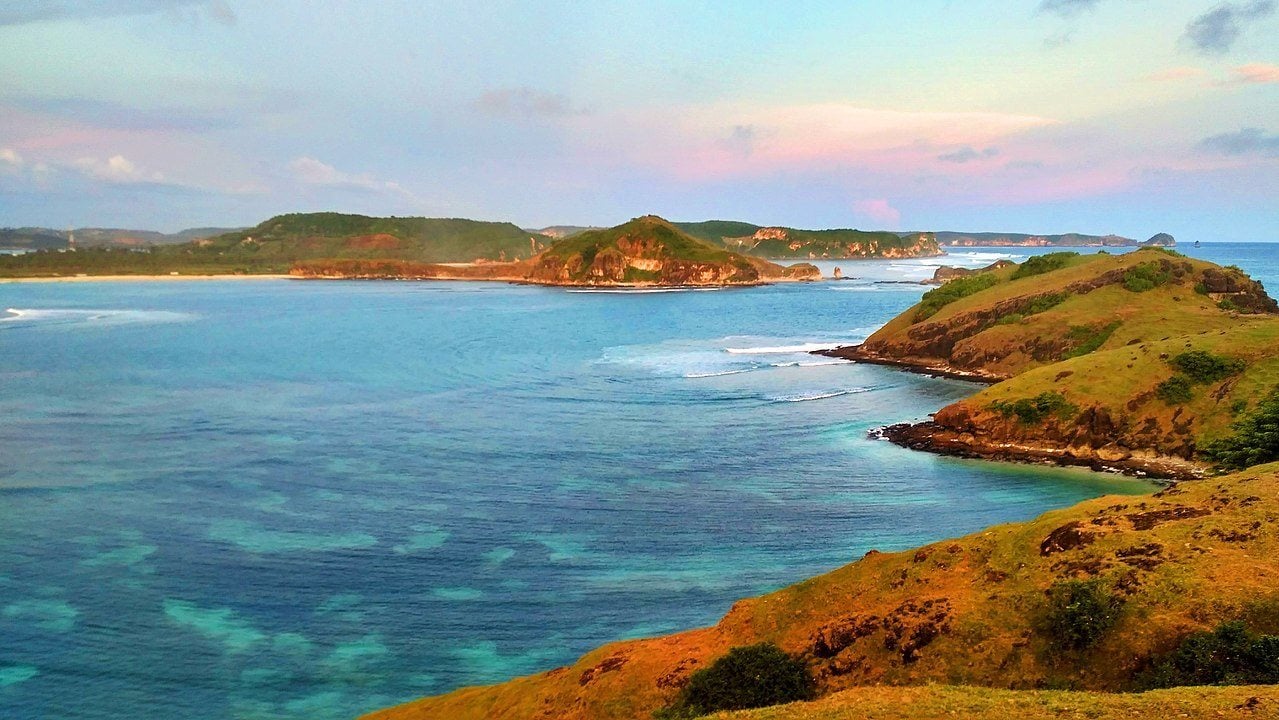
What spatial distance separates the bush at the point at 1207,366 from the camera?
53.0 m

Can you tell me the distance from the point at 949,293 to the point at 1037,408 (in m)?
46.9

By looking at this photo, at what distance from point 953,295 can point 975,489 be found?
5935 centimetres

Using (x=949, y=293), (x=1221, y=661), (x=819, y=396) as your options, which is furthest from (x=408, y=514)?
(x=949, y=293)

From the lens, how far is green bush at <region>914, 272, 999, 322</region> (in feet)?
324

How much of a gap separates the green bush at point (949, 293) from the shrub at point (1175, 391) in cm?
4493

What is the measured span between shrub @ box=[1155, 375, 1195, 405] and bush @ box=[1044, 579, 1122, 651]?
40.7 meters

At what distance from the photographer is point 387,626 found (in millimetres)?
29953

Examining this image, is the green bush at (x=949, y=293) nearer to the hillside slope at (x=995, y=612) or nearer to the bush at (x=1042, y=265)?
the bush at (x=1042, y=265)

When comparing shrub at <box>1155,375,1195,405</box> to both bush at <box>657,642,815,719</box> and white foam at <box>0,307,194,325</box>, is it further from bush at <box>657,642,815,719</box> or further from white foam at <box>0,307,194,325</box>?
white foam at <box>0,307,194,325</box>

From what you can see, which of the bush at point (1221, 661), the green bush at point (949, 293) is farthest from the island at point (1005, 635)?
the green bush at point (949, 293)

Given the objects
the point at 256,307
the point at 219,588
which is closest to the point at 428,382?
the point at 219,588

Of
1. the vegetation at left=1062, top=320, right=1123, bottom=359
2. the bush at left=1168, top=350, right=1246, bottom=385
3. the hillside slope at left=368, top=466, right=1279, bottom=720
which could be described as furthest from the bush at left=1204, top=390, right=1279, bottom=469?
the vegetation at left=1062, top=320, right=1123, bottom=359

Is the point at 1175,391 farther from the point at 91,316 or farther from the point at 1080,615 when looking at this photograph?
the point at 91,316

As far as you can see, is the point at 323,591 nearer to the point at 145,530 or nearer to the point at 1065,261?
the point at 145,530
